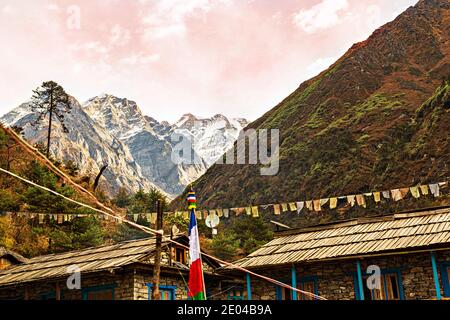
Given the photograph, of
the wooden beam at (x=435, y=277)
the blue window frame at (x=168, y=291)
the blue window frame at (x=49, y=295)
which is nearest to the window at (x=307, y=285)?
the wooden beam at (x=435, y=277)

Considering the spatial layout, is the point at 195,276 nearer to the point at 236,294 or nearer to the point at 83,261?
the point at 83,261

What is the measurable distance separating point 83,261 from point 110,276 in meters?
3.03

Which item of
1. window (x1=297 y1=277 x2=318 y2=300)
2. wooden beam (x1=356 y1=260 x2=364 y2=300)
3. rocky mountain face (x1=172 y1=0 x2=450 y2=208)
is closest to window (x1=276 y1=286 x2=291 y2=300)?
window (x1=297 y1=277 x2=318 y2=300)

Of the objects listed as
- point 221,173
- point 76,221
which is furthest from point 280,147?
point 76,221

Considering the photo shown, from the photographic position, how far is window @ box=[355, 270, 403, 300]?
18.6 metres

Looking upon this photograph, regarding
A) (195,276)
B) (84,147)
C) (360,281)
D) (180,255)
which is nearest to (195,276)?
(195,276)

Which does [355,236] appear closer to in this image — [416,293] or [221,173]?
[416,293]

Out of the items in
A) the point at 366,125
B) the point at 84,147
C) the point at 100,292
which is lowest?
the point at 100,292

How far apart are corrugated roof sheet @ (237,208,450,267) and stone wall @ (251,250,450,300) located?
541 mm

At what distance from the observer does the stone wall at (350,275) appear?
18094 millimetres

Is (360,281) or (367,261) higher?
(367,261)

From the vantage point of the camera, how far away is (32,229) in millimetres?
38156

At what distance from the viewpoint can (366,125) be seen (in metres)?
81.5

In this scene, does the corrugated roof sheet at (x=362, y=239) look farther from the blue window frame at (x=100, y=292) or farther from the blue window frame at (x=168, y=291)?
the blue window frame at (x=100, y=292)
